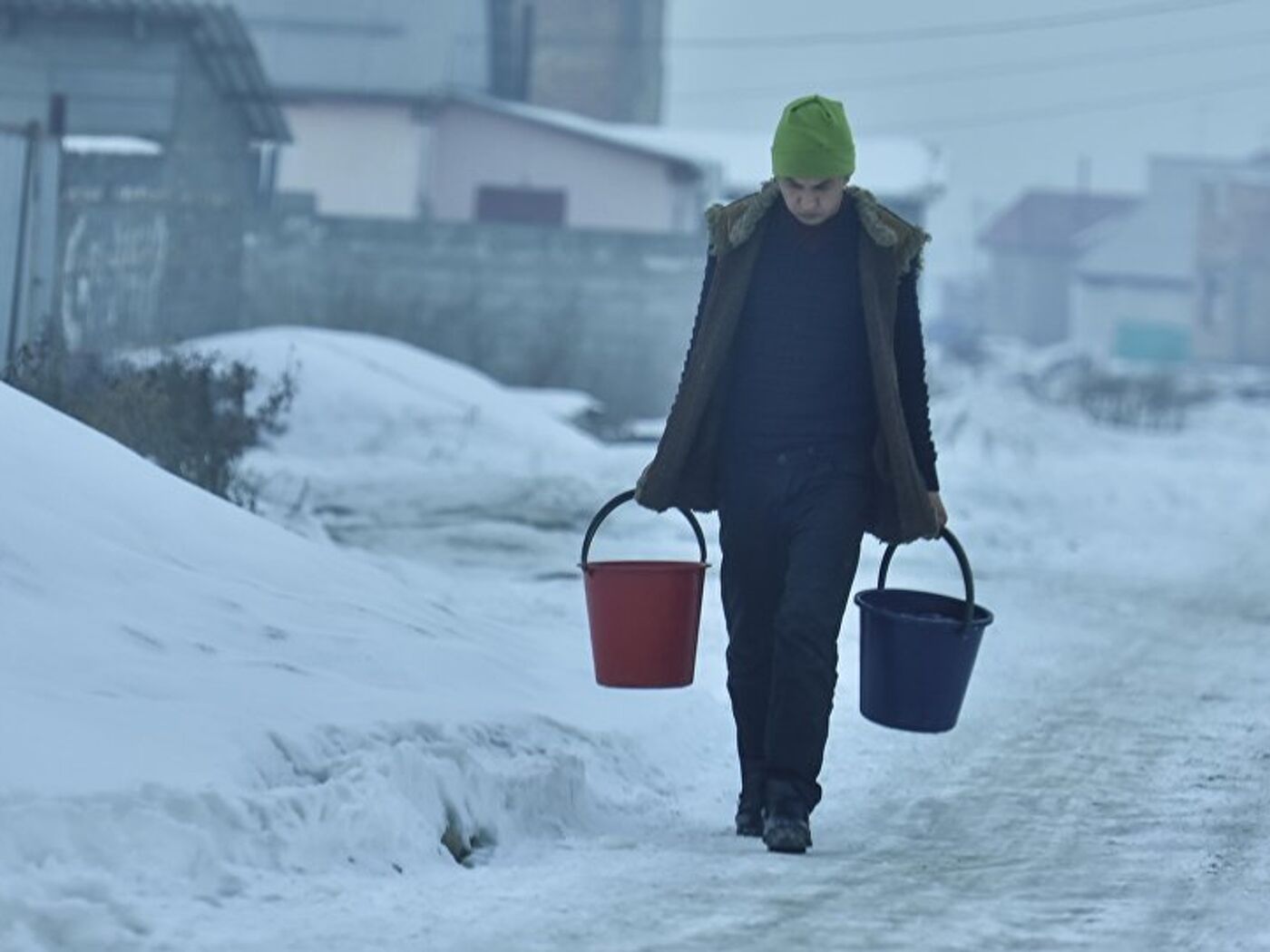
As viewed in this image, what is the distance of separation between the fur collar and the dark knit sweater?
5 centimetres

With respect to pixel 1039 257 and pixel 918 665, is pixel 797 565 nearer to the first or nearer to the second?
pixel 918 665

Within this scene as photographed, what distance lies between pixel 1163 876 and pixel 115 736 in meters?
2.46

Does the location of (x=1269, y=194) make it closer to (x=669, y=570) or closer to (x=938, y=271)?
(x=669, y=570)

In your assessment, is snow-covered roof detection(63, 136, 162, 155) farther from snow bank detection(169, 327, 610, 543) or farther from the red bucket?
the red bucket

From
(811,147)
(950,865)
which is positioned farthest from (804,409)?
(950,865)

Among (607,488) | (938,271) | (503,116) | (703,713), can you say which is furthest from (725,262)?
(938,271)

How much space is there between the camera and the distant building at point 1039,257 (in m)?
108

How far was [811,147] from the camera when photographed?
292 inches

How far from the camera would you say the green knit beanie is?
24.3 ft

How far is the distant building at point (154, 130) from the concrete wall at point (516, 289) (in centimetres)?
100

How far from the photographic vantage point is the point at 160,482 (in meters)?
9.31

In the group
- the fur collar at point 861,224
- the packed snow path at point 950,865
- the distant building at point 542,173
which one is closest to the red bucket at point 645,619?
the packed snow path at point 950,865

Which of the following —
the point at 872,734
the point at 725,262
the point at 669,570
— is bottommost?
the point at 872,734

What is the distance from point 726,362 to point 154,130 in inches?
855
